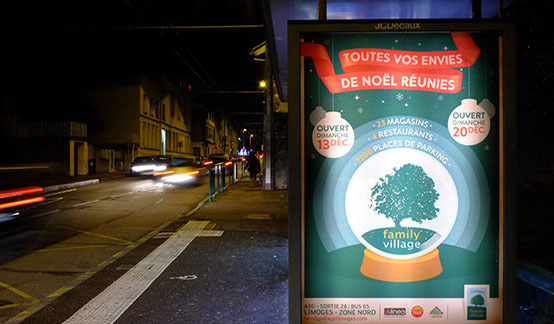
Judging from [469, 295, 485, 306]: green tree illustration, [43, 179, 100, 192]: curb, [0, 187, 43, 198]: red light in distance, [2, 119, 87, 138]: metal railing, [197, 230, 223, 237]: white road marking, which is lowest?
[197, 230, 223, 237]: white road marking

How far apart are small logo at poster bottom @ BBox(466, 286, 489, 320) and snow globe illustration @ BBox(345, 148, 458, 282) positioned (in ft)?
0.94

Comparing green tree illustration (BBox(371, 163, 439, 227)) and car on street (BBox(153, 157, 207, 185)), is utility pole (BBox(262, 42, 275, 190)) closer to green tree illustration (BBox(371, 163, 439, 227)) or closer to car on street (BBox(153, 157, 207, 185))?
car on street (BBox(153, 157, 207, 185))

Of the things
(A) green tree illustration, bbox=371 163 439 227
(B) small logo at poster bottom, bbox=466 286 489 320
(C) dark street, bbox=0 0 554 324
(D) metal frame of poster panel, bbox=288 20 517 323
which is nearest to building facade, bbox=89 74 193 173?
(C) dark street, bbox=0 0 554 324

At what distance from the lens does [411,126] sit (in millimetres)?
3074

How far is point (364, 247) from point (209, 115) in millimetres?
65153

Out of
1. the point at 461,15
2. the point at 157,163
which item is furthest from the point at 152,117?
the point at 461,15

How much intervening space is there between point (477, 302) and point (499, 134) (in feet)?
4.23

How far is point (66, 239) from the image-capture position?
794 centimetres

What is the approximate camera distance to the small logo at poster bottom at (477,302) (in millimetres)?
3025

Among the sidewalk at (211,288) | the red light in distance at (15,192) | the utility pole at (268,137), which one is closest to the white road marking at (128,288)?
the sidewalk at (211,288)

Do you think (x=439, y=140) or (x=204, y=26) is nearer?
(x=439, y=140)

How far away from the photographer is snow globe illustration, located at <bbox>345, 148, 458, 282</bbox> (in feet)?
10.0

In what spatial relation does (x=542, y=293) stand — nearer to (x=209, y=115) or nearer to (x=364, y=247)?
(x=364, y=247)

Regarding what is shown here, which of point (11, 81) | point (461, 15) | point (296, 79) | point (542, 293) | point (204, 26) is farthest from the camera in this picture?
point (11, 81)
